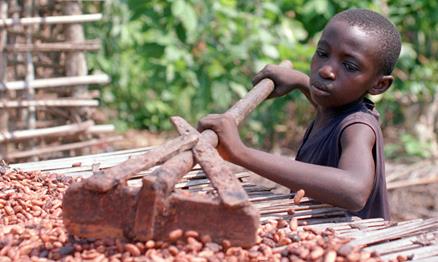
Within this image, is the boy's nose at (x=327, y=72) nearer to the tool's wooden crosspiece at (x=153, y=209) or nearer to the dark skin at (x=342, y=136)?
the dark skin at (x=342, y=136)

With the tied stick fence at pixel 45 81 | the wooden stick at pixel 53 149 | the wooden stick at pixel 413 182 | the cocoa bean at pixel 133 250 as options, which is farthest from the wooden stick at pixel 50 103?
the cocoa bean at pixel 133 250

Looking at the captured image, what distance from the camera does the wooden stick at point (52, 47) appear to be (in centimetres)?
435

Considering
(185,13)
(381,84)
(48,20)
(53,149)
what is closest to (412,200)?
(185,13)

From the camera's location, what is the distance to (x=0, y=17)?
434cm

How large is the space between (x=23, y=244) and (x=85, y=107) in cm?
296

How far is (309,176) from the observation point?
6.57 feet

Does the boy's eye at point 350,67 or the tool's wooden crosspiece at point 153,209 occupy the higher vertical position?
the boy's eye at point 350,67

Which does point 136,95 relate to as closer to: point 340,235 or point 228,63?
point 228,63

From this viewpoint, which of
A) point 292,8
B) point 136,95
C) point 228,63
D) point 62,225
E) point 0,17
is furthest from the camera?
point 136,95

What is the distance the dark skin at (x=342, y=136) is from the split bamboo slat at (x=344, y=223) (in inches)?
2.1

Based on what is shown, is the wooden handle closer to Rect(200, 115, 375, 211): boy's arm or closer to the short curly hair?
Rect(200, 115, 375, 211): boy's arm

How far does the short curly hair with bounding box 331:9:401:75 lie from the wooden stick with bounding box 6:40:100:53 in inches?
94.7

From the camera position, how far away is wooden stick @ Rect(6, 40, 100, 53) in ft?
14.3

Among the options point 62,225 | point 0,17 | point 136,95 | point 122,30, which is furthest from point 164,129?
point 62,225
